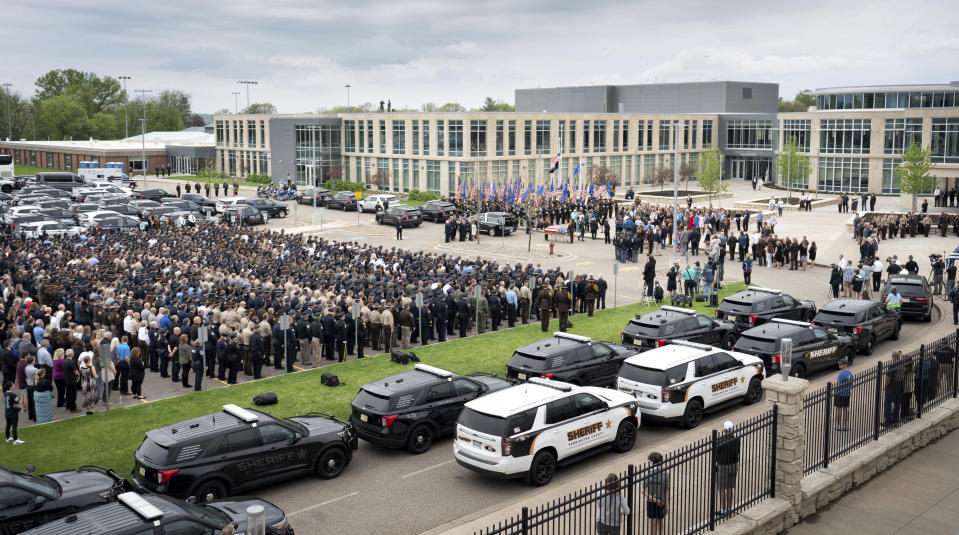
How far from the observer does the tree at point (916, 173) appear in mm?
57531

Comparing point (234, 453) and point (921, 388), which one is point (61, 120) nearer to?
point (234, 453)

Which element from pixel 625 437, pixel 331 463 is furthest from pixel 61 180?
pixel 625 437

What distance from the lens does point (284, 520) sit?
36.9 feet

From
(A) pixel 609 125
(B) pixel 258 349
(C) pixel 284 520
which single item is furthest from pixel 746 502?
(A) pixel 609 125

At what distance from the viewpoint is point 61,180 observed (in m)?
78.2

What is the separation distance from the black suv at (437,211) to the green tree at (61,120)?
104m

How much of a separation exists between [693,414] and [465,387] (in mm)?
4996

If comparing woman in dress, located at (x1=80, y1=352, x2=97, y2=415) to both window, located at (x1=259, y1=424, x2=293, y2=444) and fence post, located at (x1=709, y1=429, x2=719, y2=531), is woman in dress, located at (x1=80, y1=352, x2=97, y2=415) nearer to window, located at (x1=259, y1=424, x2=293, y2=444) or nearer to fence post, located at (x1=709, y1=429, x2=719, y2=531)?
window, located at (x1=259, y1=424, x2=293, y2=444)

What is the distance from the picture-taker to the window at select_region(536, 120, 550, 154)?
2904 inches

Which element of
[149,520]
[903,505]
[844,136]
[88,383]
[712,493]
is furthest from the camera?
[844,136]

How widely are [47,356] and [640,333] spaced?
1472cm

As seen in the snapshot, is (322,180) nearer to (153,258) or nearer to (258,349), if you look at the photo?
(153,258)

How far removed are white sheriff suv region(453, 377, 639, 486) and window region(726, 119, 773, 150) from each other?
80.4 meters

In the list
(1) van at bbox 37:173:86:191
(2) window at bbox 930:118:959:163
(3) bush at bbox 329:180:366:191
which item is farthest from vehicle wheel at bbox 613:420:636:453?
(1) van at bbox 37:173:86:191
